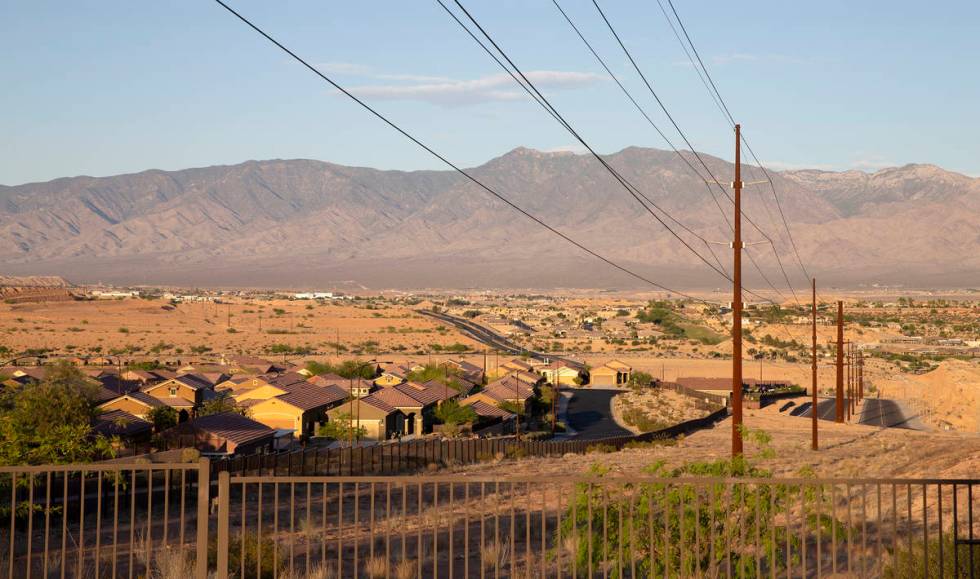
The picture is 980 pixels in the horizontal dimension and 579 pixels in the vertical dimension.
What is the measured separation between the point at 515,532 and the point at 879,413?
60889mm

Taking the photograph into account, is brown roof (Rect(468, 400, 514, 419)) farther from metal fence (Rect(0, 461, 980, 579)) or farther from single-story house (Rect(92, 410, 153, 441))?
metal fence (Rect(0, 461, 980, 579))

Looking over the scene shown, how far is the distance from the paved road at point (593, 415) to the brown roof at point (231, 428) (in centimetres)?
1795

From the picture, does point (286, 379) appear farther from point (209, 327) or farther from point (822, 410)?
point (209, 327)

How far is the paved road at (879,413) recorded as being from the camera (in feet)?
226

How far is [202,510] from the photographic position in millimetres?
10914

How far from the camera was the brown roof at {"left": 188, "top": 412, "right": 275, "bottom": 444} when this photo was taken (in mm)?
46812

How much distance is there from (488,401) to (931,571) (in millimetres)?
59034

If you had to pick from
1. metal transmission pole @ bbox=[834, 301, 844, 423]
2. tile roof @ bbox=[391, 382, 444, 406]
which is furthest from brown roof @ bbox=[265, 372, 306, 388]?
metal transmission pole @ bbox=[834, 301, 844, 423]

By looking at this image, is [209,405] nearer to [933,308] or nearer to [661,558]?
[661,558]

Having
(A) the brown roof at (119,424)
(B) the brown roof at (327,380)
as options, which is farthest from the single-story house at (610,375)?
(A) the brown roof at (119,424)

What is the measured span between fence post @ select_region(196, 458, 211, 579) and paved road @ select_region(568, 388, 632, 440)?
4889cm

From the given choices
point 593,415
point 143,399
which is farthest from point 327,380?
point 143,399

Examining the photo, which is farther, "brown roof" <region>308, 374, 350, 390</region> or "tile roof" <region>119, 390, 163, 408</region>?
"brown roof" <region>308, 374, 350, 390</region>

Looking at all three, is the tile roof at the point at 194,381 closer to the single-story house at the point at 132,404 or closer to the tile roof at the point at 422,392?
the single-story house at the point at 132,404
